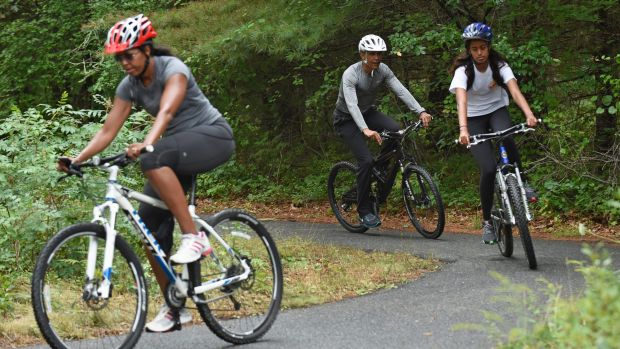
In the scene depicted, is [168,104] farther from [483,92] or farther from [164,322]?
[483,92]

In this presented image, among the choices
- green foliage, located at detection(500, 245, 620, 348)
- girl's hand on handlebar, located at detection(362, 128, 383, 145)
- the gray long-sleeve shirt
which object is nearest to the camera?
green foliage, located at detection(500, 245, 620, 348)

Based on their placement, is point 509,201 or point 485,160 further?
point 485,160

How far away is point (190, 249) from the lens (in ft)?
18.6

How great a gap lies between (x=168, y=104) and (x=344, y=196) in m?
7.06

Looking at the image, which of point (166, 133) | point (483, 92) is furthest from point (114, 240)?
point (483, 92)

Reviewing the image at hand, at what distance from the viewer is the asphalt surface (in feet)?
20.0

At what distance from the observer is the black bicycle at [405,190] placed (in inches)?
439

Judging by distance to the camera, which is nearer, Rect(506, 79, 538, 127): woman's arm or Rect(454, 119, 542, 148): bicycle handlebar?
Rect(506, 79, 538, 127): woman's arm

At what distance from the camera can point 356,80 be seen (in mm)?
11234

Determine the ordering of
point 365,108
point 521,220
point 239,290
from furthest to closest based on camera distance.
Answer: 1. point 365,108
2. point 521,220
3. point 239,290

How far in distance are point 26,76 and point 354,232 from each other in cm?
1364

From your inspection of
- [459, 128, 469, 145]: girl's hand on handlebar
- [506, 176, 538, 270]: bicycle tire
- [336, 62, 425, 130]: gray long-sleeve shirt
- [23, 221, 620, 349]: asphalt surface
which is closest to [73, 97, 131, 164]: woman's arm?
[23, 221, 620, 349]: asphalt surface

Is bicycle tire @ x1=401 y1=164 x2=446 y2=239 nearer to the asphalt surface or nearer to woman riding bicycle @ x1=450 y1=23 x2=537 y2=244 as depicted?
the asphalt surface

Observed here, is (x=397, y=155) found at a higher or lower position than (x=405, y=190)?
higher
